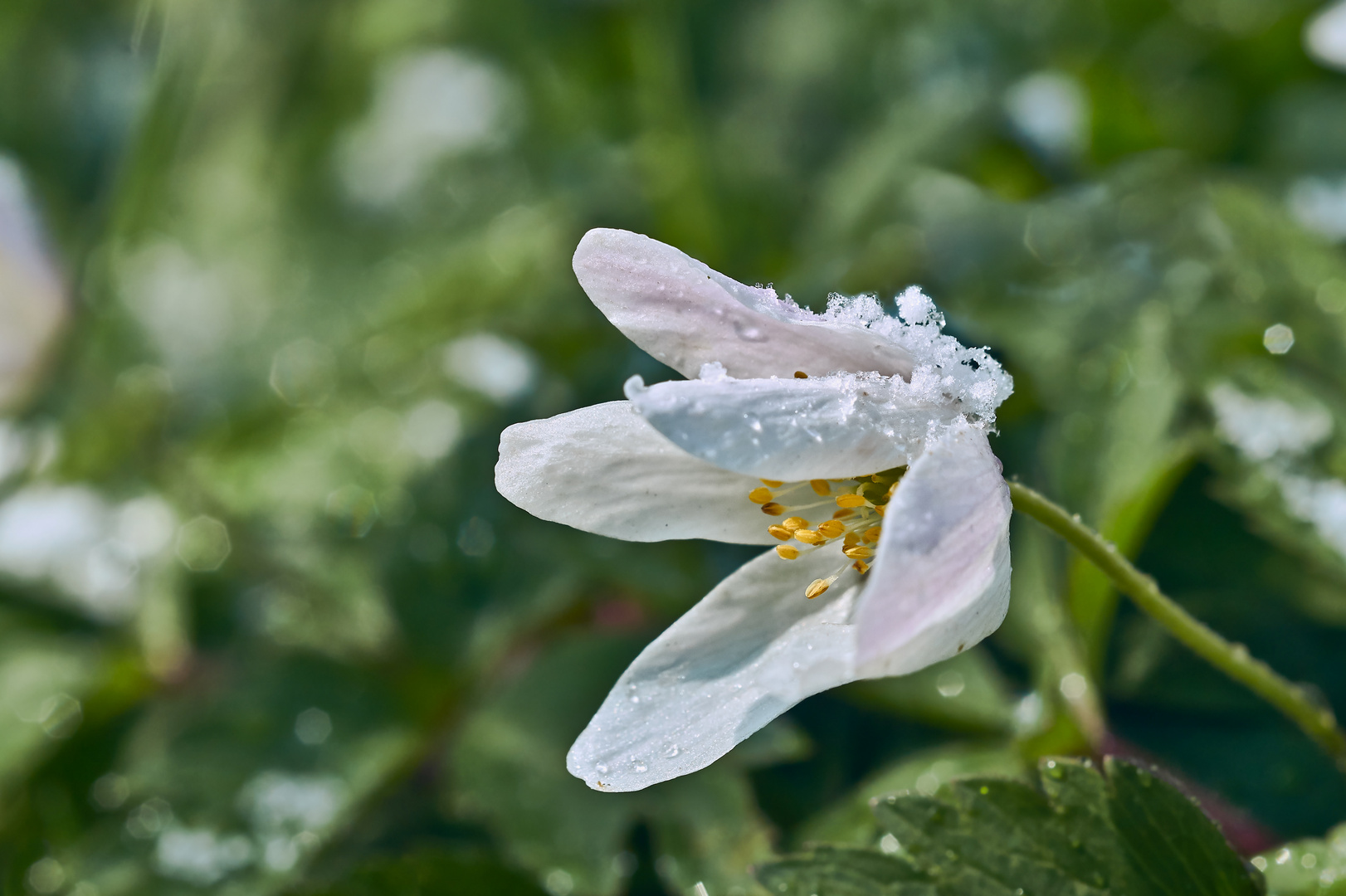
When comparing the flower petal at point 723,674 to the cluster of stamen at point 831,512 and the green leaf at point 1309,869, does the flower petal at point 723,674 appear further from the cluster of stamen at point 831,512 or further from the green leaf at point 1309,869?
the green leaf at point 1309,869

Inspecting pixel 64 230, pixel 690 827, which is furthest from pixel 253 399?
pixel 690 827

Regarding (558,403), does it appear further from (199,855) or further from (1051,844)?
(1051,844)

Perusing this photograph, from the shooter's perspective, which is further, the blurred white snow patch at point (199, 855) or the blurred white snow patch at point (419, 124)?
the blurred white snow patch at point (419, 124)

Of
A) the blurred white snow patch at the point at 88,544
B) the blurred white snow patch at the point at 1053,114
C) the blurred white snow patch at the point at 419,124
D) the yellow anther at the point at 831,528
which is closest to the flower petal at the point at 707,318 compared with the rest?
the yellow anther at the point at 831,528

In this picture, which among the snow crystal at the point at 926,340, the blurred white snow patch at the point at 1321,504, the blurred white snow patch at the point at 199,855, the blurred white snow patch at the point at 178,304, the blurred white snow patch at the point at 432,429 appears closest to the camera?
the snow crystal at the point at 926,340

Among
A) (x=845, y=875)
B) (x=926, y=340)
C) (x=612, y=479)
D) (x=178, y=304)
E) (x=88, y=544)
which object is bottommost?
(x=88, y=544)

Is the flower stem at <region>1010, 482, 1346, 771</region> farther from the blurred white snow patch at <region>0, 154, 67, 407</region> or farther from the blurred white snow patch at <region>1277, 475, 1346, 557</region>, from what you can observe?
the blurred white snow patch at <region>0, 154, 67, 407</region>

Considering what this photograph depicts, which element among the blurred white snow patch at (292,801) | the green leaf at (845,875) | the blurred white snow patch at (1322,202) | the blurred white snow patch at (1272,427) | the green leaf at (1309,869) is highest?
the blurred white snow patch at (1322,202)

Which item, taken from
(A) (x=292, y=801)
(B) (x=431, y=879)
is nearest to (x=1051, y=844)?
(B) (x=431, y=879)
